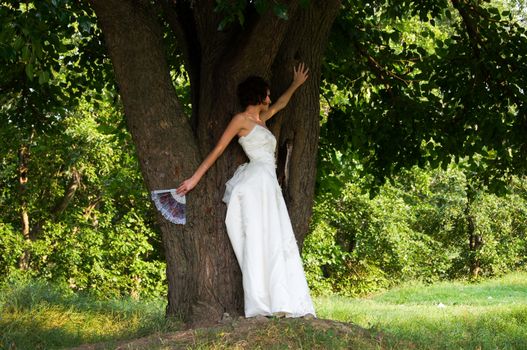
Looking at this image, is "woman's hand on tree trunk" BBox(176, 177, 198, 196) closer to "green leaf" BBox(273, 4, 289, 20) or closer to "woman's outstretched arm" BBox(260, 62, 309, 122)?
"woman's outstretched arm" BBox(260, 62, 309, 122)

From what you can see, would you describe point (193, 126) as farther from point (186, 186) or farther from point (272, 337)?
point (272, 337)

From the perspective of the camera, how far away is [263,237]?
6.43 m

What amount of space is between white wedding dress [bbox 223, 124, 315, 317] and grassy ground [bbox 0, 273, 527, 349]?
52cm

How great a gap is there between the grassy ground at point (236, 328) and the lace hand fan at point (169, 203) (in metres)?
0.99

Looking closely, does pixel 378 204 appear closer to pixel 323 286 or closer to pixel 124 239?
pixel 323 286

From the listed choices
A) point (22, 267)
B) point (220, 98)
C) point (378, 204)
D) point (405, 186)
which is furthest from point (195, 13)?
point (405, 186)

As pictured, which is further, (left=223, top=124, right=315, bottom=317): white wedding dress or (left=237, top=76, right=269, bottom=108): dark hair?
(left=237, top=76, right=269, bottom=108): dark hair

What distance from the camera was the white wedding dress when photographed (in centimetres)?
625

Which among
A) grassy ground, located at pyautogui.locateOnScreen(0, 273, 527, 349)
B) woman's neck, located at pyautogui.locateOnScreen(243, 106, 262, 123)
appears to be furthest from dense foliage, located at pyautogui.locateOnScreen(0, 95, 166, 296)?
woman's neck, located at pyautogui.locateOnScreen(243, 106, 262, 123)

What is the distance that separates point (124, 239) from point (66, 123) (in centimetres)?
356

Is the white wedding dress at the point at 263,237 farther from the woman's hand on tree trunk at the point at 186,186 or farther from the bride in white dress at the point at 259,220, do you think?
the woman's hand on tree trunk at the point at 186,186

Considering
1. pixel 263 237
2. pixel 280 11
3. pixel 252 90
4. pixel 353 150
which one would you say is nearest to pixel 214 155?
pixel 252 90

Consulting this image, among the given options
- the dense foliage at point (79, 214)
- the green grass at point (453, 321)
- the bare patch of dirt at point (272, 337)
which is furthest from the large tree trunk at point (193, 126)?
the dense foliage at point (79, 214)

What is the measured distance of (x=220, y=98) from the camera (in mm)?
6691
